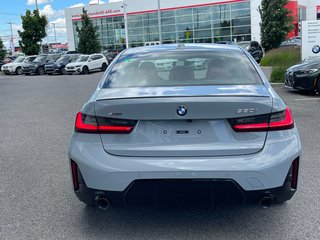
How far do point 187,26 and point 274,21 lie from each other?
26240 mm

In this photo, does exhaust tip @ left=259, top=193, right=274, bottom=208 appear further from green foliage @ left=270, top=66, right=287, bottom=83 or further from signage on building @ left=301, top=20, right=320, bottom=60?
signage on building @ left=301, top=20, right=320, bottom=60

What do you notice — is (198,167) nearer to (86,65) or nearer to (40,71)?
(86,65)

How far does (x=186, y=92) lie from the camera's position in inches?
123

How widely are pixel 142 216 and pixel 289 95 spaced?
8959mm

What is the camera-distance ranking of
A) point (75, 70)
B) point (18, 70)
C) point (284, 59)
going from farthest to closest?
point (18, 70) < point (75, 70) < point (284, 59)

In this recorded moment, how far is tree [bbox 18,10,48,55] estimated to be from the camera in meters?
41.3

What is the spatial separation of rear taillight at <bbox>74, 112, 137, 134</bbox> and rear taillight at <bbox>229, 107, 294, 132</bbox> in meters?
0.80

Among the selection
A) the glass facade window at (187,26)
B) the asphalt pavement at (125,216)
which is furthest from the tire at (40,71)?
the asphalt pavement at (125,216)

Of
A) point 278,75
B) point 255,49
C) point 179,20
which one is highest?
point 179,20

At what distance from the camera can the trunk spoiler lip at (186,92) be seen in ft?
10.0

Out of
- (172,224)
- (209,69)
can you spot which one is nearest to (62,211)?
(172,224)

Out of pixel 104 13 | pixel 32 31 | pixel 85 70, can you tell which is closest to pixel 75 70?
pixel 85 70

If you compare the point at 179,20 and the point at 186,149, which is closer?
the point at 186,149

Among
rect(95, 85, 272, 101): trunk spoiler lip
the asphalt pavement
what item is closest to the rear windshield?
rect(95, 85, 272, 101): trunk spoiler lip
